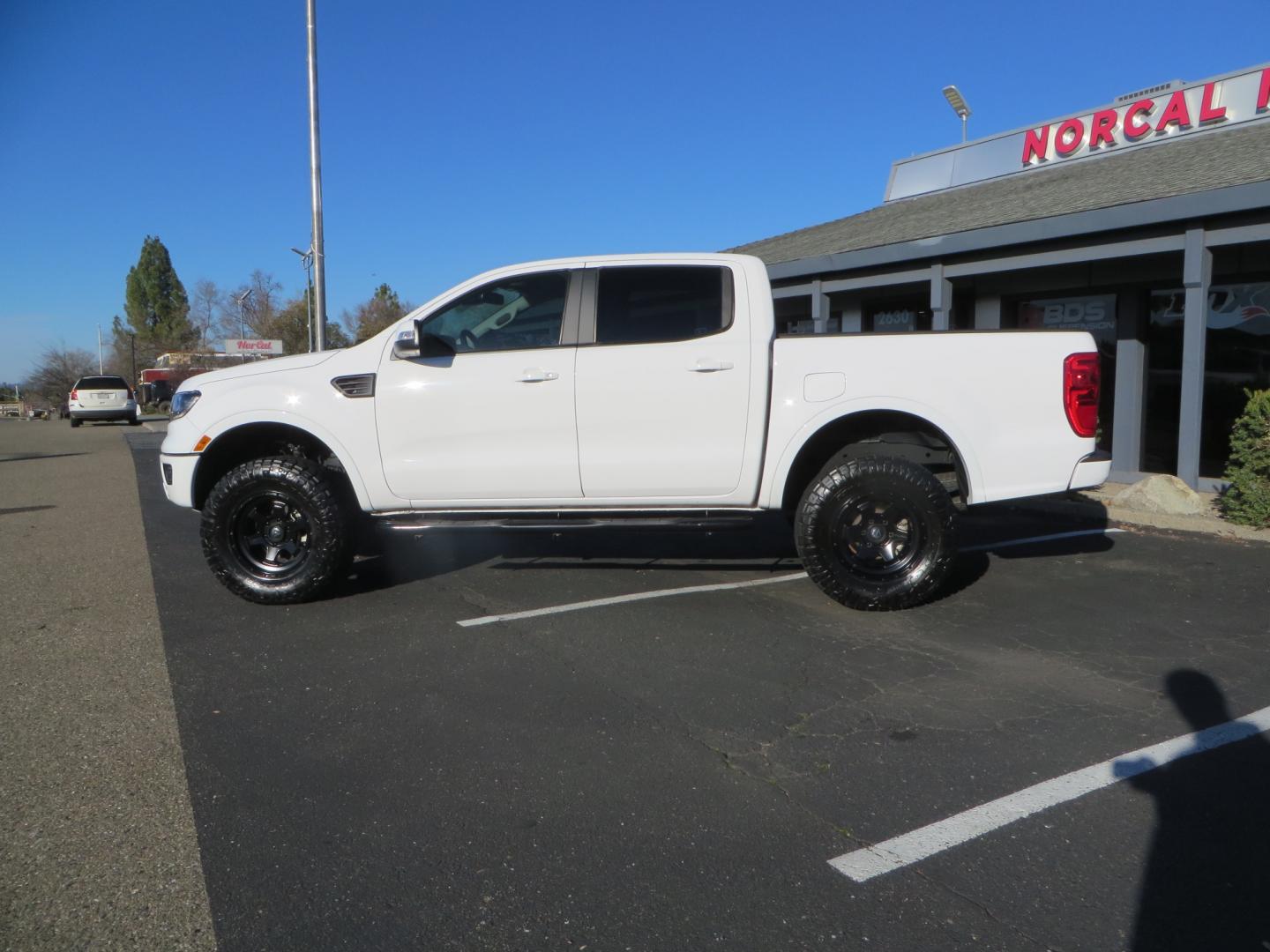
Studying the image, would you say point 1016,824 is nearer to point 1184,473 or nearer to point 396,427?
point 396,427

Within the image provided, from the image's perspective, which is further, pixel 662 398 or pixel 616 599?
pixel 616 599

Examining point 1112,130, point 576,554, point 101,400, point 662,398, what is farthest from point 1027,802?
point 101,400

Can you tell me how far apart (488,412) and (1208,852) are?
412 centimetres

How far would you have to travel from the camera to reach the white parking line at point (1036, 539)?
24.9ft

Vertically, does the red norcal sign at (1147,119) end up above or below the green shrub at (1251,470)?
above

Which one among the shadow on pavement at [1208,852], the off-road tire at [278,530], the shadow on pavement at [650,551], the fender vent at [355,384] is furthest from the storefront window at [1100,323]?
the off-road tire at [278,530]

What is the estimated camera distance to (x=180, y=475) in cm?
592

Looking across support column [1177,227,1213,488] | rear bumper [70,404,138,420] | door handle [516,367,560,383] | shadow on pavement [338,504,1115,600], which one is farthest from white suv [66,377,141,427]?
support column [1177,227,1213,488]

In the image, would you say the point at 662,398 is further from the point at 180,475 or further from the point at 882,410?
the point at 180,475

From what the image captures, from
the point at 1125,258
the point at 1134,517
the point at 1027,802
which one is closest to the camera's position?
the point at 1027,802

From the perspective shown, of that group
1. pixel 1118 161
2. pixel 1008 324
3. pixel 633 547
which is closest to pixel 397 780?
pixel 633 547

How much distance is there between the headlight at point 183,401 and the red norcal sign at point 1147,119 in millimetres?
12617

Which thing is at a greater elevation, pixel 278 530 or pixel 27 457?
pixel 278 530

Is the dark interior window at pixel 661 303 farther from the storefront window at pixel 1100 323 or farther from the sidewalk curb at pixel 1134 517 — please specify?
the storefront window at pixel 1100 323
